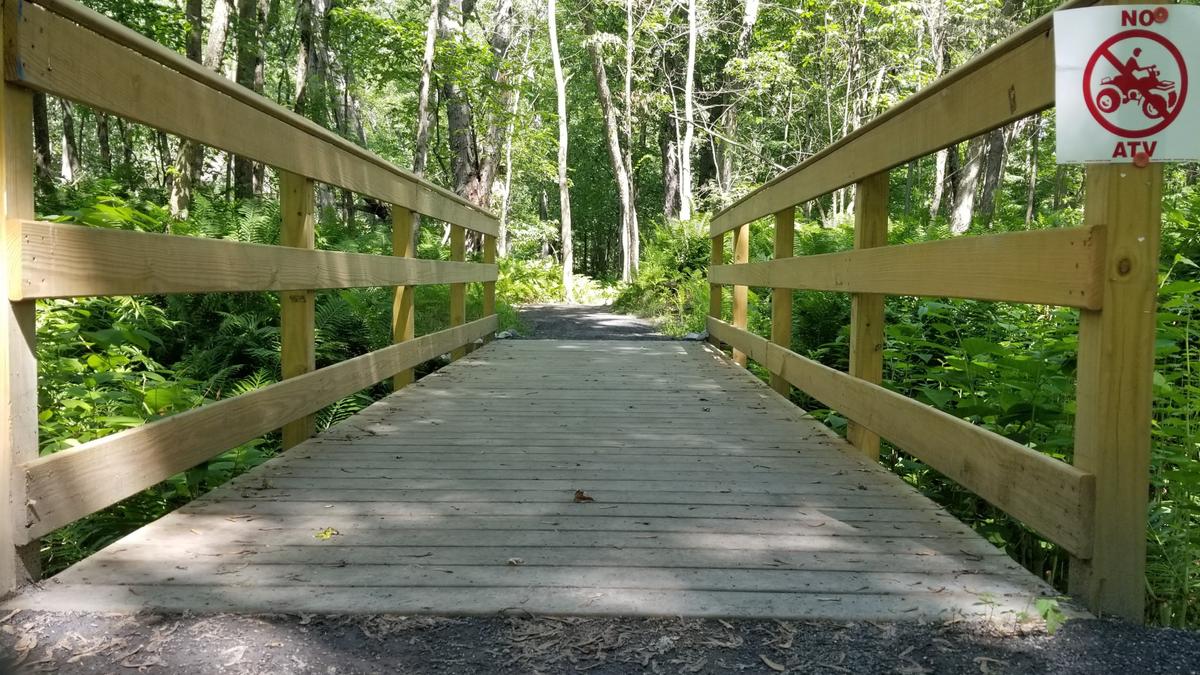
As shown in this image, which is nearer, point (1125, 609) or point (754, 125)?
point (1125, 609)

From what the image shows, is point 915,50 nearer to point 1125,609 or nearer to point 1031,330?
point 1031,330

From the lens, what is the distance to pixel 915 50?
17.0 meters

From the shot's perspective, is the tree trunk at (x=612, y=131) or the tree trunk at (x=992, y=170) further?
the tree trunk at (x=612, y=131)

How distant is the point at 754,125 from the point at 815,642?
98.5 ft

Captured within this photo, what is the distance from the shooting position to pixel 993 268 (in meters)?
2.34

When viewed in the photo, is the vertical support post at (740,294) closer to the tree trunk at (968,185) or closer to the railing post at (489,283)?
the railing post at (489,283)

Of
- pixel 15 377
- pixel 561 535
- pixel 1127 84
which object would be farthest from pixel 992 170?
pixel 15 377

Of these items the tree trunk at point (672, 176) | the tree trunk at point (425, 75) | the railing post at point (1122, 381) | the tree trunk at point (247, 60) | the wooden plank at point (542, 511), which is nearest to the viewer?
the railing post at point (1122, 381)

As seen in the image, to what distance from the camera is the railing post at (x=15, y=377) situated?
1.88 m

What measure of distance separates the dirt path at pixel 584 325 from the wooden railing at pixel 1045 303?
7.05 m

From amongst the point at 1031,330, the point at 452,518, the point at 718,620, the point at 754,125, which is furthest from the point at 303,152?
the point at 754,125

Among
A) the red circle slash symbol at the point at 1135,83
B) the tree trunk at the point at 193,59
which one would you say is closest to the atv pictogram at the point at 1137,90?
the red circle slash symbol at the point at 1135,83

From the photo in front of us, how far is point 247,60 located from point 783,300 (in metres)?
10.6

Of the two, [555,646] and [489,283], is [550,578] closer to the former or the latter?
[555,646]
